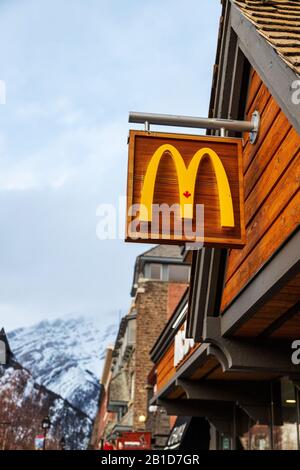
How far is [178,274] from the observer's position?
39594mm

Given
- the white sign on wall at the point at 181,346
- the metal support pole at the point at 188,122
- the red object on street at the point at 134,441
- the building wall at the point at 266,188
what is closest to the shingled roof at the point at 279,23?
the building wall at the point at 266,188

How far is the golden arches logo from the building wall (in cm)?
42

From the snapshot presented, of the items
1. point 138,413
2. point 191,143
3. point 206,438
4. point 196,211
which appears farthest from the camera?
point 138,413

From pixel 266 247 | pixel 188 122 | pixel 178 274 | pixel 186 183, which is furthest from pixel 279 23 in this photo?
pixel 178 274

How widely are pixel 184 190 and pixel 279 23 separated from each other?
6.34ft

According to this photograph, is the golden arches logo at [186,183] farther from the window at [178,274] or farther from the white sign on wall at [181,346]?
the window at [178,274]

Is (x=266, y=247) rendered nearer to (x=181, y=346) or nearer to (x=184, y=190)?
(x=184, y=190)

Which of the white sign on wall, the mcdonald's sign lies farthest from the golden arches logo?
the white sign on wall

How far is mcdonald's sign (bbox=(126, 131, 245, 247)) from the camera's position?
16.8ft

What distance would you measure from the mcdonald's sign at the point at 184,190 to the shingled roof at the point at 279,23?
1016 mm
